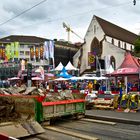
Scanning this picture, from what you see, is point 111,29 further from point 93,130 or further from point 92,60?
point 93,130

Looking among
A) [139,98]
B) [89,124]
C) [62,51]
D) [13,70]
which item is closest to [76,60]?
[62,51]

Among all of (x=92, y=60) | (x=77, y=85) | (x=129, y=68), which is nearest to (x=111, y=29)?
(x=92, y=60)

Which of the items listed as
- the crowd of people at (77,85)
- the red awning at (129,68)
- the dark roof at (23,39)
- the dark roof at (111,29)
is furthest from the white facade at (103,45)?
the red awning at (129,68)

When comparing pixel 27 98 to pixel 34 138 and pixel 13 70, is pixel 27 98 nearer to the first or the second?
pixel 34 138

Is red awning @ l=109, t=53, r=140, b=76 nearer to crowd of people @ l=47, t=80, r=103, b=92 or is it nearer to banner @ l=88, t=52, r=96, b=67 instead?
crowd of people @ l=47, t=80, r=103, b=92

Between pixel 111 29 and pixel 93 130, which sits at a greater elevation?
pixel 111 29

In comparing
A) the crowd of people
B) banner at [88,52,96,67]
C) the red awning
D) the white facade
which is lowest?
the crowd of people

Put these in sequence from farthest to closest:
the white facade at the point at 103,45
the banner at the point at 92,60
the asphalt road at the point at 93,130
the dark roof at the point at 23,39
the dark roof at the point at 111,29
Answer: the dark roof at the point at 23,39 → the dark roof at the point at 111,29 → the white facade at the point at 103,45 → the banner at the point at 92,60 → the asphalt road at the point at 93,130

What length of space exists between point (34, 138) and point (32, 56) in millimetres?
64842

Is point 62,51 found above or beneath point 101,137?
above

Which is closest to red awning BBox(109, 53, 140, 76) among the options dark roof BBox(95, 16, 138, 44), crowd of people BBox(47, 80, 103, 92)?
crowd of people BBox(47, 80, 103, 92)

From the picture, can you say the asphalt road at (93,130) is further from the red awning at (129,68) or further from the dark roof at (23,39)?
the dark roof at (23,39)

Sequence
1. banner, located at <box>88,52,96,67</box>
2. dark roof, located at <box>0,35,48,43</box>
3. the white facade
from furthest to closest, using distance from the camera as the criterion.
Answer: dark roof, located at <box>0,35,48,43</box>
the white facade
banner, located at <box>88,52,96,67</box>

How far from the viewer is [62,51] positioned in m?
83.7
